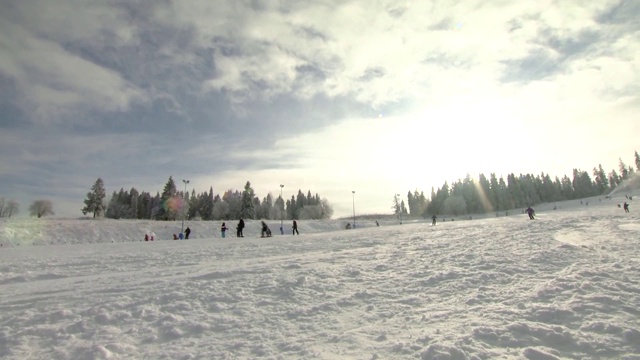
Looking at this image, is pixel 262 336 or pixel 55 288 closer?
pixel 262 336

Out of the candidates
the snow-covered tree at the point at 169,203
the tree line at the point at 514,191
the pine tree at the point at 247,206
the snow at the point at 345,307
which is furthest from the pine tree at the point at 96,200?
the tree line at the point at 514,191

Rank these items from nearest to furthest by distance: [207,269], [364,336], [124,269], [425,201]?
[364,336], [207,269], [124,269], [425,201]

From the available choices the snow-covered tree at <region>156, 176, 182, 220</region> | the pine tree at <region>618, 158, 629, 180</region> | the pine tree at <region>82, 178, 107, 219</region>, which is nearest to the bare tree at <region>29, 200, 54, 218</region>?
the pine tree at <region>82, 178, 107, 219</region>

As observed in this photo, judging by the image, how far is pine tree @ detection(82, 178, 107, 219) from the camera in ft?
295

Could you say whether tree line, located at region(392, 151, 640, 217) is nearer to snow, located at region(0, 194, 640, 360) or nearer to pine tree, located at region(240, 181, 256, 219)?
pine tree, located at region(240, 181, 256, 219)

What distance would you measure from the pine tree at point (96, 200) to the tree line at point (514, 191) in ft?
372

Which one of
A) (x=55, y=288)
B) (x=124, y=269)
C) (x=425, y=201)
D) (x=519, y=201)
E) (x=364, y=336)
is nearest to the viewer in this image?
(x=364, y=336)

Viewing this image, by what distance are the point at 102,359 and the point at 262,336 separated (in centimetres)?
261

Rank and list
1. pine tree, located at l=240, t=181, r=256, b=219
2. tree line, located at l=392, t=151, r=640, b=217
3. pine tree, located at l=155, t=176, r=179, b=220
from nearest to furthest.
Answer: pine tree, located at l=155, t=176, r=179, b=220, pine tree, located at l=240, t=181, r=256, b=219, tree line, located at l=392, t=151, r=640, b=217

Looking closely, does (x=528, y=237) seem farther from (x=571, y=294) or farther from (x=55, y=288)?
(x=55, y=288)

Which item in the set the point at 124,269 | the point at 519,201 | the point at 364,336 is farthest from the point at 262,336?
the point at 519,201

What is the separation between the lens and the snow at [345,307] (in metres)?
5.81

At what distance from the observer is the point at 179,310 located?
7867mm

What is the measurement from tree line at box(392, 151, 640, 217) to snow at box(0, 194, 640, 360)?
4949 inches
